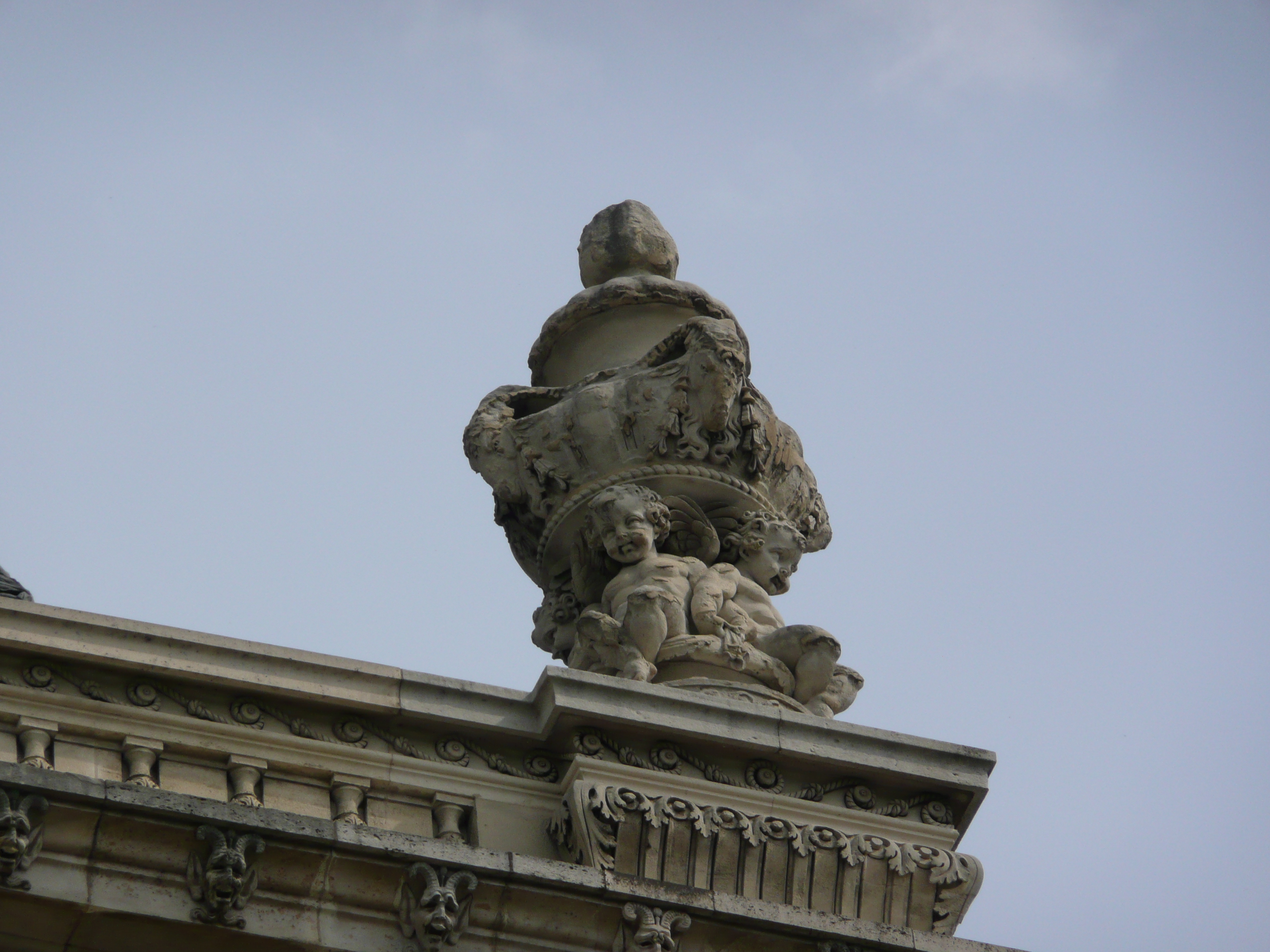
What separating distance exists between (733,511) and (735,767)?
296cm

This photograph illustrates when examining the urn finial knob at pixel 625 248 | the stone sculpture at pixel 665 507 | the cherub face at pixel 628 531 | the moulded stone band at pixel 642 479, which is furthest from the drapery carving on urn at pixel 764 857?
the urn finial knob at pixel 625 248

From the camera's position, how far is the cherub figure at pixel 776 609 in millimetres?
13648

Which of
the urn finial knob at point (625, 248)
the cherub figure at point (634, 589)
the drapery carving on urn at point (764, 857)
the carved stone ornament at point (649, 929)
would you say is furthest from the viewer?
the urn finial knob at point (625, 248)

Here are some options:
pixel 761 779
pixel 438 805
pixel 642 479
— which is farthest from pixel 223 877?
pixel 642 479

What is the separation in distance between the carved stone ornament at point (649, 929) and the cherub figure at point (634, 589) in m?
2.10

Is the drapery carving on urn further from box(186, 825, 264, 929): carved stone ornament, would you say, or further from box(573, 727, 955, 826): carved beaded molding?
box(186, 825, 264, 929): carved stone ornament

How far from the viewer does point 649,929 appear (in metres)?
11.2

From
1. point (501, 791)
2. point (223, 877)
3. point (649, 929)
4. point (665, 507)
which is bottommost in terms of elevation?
point (223, 877)

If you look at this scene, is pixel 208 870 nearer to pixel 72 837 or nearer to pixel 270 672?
pixel 72 837

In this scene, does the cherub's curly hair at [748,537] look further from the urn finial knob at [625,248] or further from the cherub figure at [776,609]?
the urn finial knob at [625,248]

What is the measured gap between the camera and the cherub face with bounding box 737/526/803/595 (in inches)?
587

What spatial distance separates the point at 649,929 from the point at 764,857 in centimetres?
108

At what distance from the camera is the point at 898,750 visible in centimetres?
1275

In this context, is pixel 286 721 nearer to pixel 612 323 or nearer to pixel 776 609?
pixel 776 609
